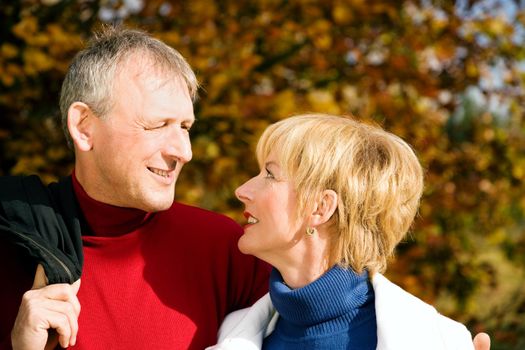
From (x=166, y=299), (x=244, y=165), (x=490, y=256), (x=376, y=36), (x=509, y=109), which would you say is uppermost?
(x=166, y=299)

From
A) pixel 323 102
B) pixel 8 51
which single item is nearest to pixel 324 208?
pixel 323 102

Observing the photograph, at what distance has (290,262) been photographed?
2242 millimetres

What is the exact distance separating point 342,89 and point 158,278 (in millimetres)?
2657

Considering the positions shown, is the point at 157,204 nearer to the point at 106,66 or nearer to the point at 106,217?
the point at 106,217

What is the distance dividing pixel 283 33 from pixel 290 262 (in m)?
2.66

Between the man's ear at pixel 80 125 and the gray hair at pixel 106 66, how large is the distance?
3cm

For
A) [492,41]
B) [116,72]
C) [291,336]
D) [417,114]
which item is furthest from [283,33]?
[291,336]

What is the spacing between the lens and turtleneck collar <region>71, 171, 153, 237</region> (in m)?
2.37

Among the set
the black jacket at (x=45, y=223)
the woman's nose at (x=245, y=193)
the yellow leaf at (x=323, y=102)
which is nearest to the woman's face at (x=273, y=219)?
the woman's nose at (x=245, y=193)

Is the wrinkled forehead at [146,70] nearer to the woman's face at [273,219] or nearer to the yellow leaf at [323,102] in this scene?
the woman's face at [273,219]

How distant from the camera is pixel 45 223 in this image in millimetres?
2283

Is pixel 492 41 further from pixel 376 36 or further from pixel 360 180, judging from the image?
pixel 360 180

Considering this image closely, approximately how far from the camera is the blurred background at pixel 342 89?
4.28 meters

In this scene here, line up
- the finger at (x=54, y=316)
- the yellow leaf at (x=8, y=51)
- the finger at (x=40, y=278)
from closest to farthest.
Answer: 1. the finger at (x=54, y=316)
2. the finger at (x=40, y=278)
3. the yellow leaf at (x=8, y=51)
